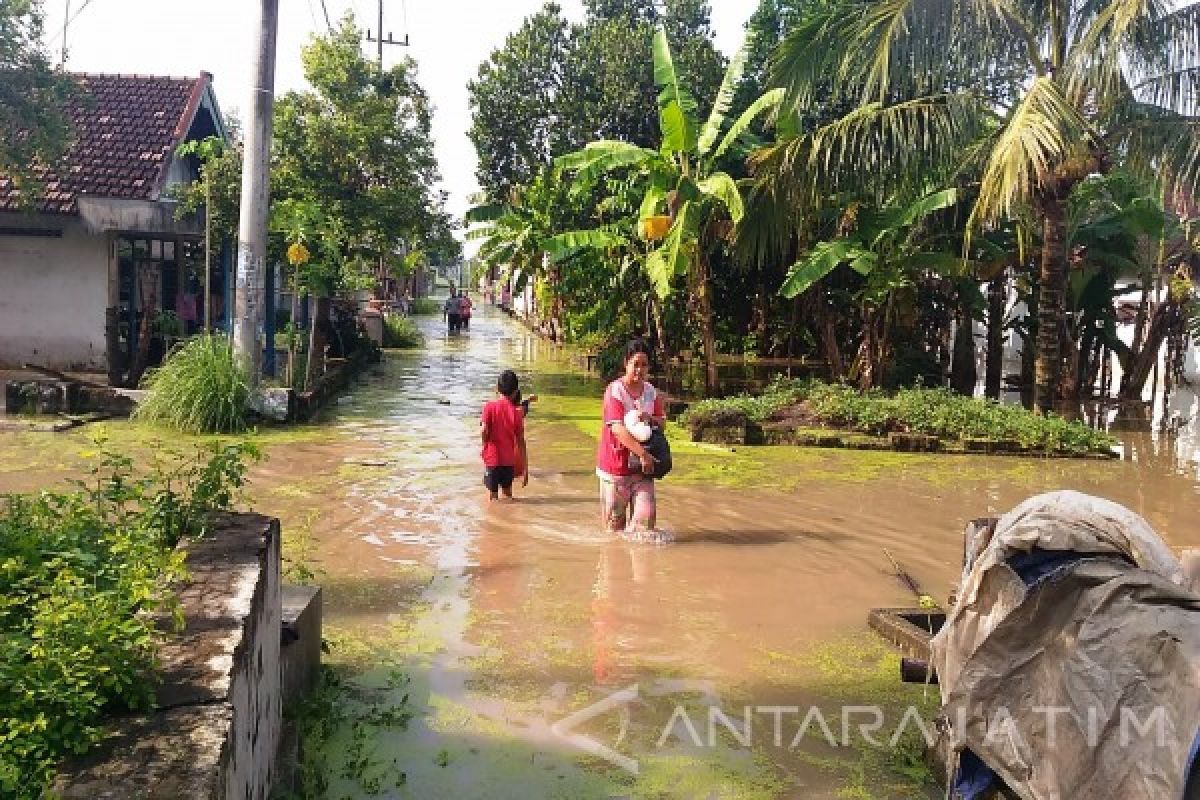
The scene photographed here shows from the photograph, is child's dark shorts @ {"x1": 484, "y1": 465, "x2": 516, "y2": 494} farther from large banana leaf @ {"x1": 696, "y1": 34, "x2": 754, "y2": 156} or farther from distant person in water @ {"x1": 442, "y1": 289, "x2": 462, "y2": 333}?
distant person in water @ {"x1": 442, "y1": 289, "x2": 462, "y2": 333}

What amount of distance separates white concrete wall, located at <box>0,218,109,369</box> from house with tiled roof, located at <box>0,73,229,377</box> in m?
0.02

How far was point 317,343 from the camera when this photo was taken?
56.4 ft

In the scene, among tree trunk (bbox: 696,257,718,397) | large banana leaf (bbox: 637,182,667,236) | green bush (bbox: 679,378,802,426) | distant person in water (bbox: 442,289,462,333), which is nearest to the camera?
green bush (bbox: 679,378,802,426)

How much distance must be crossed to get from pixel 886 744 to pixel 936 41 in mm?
10797

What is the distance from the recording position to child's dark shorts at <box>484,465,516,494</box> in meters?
9.14

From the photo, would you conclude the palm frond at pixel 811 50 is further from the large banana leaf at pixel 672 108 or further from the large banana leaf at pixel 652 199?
the large banana leaf at pixel 652 199

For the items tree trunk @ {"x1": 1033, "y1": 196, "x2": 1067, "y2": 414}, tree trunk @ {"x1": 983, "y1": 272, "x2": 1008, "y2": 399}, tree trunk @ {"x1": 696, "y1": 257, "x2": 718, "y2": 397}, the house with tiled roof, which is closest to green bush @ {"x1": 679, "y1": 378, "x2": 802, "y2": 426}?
tree trunk @ {"x1": 696, "y1": 257, "x2": 718, "y2": 397}

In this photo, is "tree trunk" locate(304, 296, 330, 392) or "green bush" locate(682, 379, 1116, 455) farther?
"tree trunk" locate(304, 296, 330, 392)

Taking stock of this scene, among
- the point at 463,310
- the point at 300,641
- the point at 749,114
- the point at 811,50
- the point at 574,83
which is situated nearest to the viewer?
the point at 300,641

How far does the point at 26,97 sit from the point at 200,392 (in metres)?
4.51

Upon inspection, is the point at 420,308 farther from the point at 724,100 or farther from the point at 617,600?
the point at 617,600

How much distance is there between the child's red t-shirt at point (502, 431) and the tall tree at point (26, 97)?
4378 millimetres

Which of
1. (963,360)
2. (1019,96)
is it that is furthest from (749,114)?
(963,360)

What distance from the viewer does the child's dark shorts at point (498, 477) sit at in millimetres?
9141
